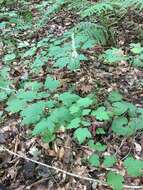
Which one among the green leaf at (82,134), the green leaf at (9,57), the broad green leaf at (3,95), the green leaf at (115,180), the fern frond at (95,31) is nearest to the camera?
the green leaf at (115,180)

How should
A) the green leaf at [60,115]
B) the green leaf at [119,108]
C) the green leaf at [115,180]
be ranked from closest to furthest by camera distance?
the green leaf at [115,180] < the green leaf at [60,115] < the green leaf at [119,108]

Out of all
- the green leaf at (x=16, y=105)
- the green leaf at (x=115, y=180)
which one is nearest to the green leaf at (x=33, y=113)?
the green leaf at (x=16, y=105)

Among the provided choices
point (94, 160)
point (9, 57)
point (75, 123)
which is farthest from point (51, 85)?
point (9, 57)

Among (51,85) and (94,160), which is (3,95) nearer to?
(51,85)

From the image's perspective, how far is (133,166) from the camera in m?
2.54

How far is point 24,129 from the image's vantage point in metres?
3.14

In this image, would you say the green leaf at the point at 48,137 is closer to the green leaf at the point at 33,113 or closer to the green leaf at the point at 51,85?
the green leaf at the point at 33,113

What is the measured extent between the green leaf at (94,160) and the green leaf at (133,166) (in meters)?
0.21

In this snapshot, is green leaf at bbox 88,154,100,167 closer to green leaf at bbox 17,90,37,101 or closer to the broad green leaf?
green leaf at bbox 17,90,37,101

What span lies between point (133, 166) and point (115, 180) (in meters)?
0.16

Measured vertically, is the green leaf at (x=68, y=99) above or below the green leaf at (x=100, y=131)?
above

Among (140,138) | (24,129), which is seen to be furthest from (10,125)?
(140,138)

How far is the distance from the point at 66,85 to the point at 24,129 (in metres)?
0.62

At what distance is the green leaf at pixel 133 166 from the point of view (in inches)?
97.8
